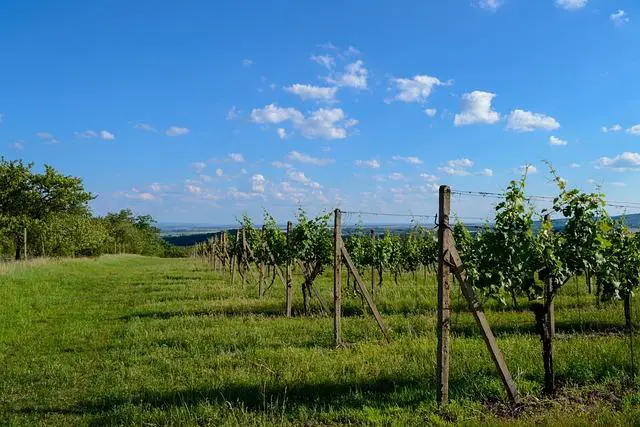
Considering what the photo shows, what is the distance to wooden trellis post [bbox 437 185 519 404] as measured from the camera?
234 inches

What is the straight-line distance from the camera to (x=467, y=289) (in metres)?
6.03

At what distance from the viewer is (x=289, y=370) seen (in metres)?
7.78

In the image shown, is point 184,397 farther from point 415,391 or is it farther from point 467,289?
point 467,289

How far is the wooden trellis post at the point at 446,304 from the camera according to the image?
5938 millimetres

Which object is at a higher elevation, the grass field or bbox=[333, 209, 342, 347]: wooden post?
bbox=[333, 209, 342, 347]: wooden post

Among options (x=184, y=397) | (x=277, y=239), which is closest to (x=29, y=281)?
(x=277, y=239)

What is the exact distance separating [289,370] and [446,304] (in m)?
2.92

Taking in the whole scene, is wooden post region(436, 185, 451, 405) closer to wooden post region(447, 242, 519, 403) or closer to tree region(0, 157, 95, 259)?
wooden post region(447, 242, 519, 403)

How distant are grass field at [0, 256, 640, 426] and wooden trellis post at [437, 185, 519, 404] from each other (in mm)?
254

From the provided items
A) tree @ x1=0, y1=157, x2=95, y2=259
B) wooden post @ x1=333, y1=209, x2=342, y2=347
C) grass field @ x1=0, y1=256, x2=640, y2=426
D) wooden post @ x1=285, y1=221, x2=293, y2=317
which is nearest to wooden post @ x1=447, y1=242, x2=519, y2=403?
grass field @ x1=0, y1=256, x2=640, y2=426

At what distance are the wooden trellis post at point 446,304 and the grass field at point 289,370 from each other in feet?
0.83

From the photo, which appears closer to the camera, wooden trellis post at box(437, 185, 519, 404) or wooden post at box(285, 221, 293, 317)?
wooden trellis post at box(437, 185, 519, 404)

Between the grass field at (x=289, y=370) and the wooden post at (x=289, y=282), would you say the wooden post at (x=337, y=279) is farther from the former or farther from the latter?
the wooden post at (x=289, y=282)

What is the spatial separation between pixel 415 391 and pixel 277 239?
39.4 ft
